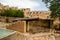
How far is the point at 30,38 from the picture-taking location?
15.1 m

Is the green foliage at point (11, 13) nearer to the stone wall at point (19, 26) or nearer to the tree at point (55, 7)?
the tree at point (55, 7)

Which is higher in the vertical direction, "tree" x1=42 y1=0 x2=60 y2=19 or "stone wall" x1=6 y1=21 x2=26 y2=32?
"tree" x1=42 y1=0 x2=60 y2=19

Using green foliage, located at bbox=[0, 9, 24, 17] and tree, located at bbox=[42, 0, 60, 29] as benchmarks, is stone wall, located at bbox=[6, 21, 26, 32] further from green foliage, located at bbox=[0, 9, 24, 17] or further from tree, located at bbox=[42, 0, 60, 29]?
green foliage, located at bbox=[0, 9, 24, 17]

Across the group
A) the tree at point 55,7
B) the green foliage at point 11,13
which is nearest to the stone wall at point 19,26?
the tree at point 55,7

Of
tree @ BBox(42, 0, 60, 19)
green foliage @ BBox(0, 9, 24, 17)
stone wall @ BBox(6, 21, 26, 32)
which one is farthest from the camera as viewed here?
green foliage @ BBox(0, 9, 24, 17)

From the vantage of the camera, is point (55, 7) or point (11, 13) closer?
point (55, 7)

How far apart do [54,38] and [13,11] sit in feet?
47.9

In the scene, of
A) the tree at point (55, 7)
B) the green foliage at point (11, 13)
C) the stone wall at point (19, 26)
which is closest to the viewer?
the stone wall at point (19, 26)

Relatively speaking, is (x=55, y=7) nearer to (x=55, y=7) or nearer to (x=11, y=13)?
(x=55, y=7)

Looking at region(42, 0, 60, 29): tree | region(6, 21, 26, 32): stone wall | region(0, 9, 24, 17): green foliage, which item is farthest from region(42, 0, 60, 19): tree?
region(0, 9, 24, 17): green foliage

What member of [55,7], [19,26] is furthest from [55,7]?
[19,26]

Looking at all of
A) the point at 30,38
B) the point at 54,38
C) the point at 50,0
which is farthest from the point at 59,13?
the point at 30,38

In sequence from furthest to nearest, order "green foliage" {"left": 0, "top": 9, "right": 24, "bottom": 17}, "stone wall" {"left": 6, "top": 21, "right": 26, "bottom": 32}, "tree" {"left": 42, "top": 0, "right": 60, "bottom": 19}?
"green foliage" {"left": 0, "top": 9, "right": 24, "bottom": 17}
"tree" {"left": 42, "top": 0, "right": 60, "bottom": 19}
"stone wall" {"left": 6, "top": 21, "right": 26, "bottom": 32}

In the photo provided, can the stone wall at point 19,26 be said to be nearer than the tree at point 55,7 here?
Yes
